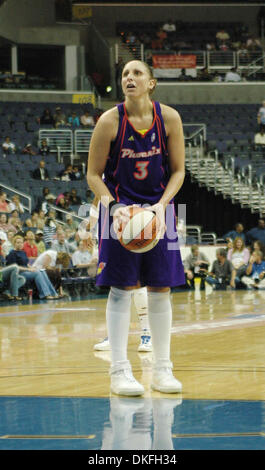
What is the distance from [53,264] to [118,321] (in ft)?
30.5

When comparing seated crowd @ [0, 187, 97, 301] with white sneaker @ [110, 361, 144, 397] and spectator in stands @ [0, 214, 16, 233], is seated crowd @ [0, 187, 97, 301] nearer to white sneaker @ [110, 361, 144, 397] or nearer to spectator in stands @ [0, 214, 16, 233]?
spectator in stands @ [0, 214, 16, 233]

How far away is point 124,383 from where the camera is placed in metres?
4.42

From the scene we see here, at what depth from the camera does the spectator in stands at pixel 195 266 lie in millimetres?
15617

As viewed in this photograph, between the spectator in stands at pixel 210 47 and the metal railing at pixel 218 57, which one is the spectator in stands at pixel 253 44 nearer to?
the metal railing at pixel 218 57

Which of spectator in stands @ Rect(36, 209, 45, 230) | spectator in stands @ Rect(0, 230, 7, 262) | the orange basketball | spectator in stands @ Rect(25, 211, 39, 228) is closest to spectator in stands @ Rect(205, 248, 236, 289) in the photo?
spectator in stands @ Rect(36, 209, 45, 230)

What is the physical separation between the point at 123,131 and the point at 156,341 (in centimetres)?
127

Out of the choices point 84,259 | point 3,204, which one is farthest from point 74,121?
point 84,259

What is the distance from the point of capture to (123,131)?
15.0 feet

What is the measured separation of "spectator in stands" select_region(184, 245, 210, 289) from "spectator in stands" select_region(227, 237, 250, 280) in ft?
2.13

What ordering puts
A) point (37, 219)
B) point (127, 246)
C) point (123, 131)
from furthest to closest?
point (37, 219)
point (123, 131)
point (127, 246)

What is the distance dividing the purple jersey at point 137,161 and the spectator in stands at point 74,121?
18.0m
